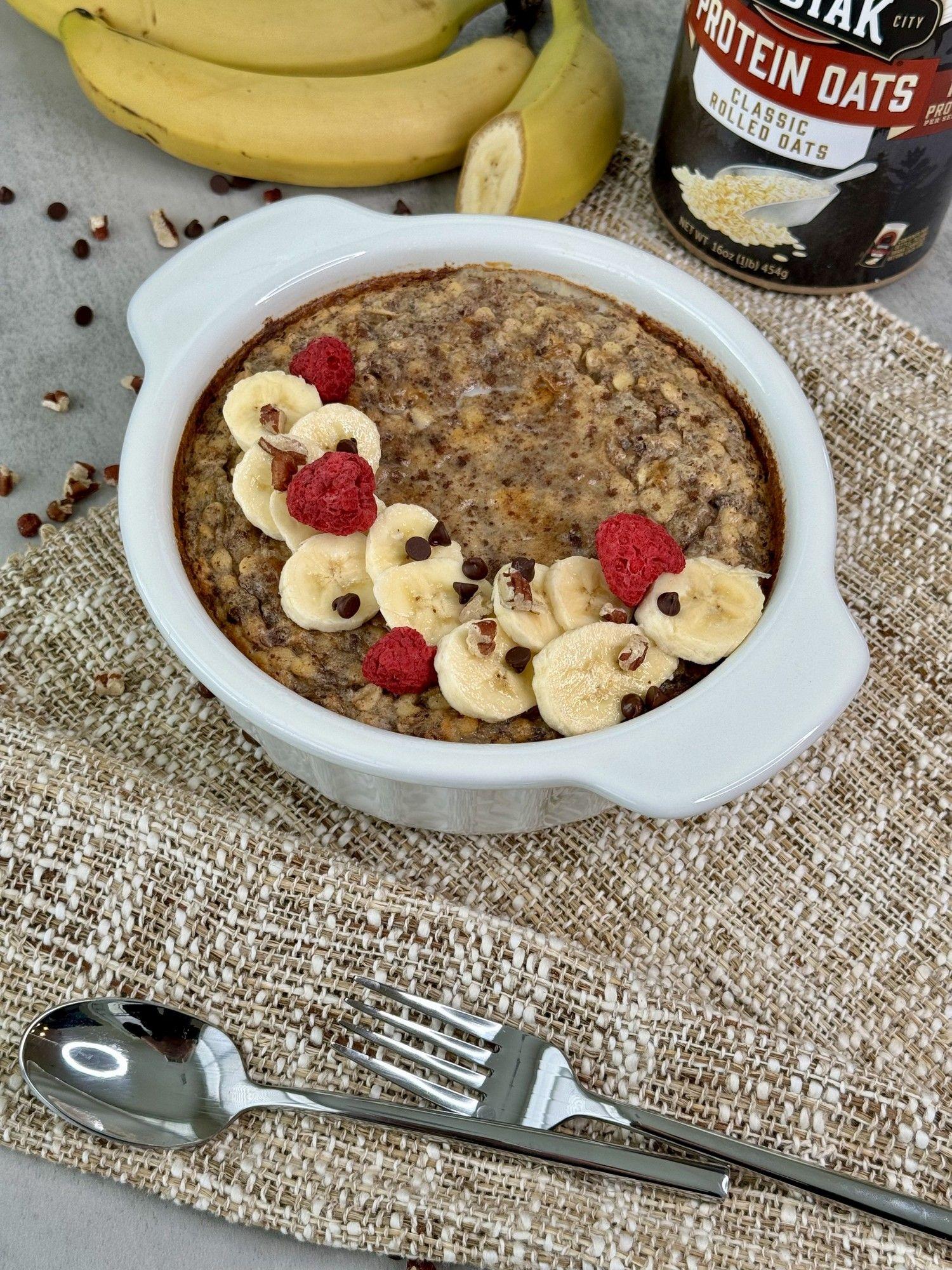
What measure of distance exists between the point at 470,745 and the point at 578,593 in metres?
0.29

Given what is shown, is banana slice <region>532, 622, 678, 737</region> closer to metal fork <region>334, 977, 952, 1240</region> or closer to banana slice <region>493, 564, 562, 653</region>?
banana slice <region>493, 564, 562, 653</region>

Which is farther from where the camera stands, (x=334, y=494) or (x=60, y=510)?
(x=60, y=510)

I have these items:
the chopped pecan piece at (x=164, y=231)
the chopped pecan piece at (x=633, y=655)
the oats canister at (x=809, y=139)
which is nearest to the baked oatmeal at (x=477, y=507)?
the chopped pecan piece at (x=633, y=655)

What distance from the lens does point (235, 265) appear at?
208 centimetres

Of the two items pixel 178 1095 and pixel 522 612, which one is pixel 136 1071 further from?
pixel 522 612

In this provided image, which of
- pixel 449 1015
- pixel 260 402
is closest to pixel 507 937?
pixel 449 1015

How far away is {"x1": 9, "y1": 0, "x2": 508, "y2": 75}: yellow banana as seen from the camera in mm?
2693

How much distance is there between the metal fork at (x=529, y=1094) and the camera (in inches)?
63.9

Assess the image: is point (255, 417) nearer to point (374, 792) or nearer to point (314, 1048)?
point (374, 792)

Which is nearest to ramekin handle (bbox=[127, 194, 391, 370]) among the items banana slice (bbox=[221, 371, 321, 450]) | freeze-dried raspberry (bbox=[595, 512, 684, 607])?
banana slice (bbox=[221, 371, 321, 450])

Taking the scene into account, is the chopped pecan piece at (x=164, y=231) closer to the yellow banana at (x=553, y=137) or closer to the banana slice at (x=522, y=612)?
the yellow banana at (x=553, y=137)

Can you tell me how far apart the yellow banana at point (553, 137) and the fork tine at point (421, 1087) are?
5.56 ft

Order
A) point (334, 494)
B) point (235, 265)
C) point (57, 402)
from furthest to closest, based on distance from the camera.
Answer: point (57, 402) → point (235, 265) → point (334, 494)

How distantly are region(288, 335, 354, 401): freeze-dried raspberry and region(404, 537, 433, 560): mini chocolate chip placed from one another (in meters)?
0.37
